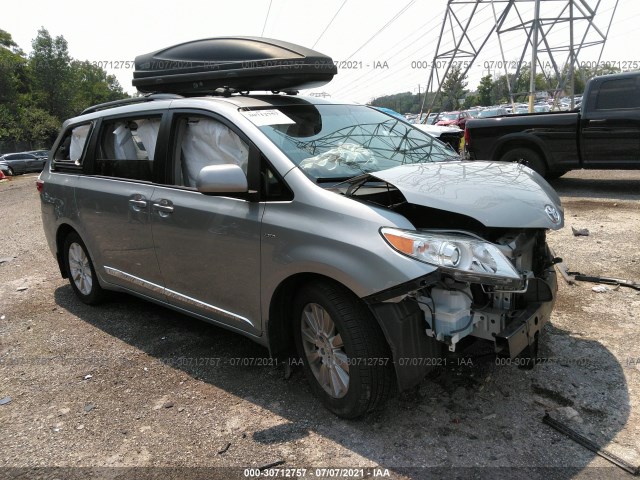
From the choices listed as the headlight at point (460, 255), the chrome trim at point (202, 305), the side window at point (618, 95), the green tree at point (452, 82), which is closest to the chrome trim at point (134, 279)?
the chrome trim at point (202, 305)

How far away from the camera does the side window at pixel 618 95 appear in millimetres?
8562

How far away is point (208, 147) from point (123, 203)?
0.95m

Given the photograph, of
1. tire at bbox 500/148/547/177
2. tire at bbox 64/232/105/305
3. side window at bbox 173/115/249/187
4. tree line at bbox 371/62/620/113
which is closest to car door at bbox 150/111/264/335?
side window at bbox 173/115/249/187

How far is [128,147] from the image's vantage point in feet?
14.2

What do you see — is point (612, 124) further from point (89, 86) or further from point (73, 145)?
point (89, 86)

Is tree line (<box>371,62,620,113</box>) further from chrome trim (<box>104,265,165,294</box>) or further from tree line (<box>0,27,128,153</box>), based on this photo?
tree line (<box>0,27,128,153</box>)

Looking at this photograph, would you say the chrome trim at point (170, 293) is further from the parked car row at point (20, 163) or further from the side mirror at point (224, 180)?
the parked car row at point (20, 163)

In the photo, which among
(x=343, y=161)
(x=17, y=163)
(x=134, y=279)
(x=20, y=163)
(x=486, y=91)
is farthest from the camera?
(x=486, y=91)

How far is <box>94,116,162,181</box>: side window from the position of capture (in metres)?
3.97

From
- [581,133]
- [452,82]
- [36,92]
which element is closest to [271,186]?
[581,133]

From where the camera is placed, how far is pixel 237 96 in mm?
3814

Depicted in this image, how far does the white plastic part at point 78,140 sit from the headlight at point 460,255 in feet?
11.5

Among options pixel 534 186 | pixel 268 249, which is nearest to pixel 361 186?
pixel 268 249

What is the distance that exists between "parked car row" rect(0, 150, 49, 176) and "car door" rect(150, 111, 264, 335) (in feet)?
107
